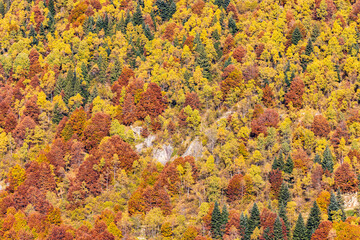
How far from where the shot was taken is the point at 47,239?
498ft

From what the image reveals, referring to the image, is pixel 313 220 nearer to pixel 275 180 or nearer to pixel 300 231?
pixel 300 231

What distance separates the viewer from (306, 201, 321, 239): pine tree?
484 feet

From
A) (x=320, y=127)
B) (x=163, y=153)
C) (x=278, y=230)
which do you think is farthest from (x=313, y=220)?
(x=163, y=153)

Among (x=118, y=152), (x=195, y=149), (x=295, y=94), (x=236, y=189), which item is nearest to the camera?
(x=236, y=189)

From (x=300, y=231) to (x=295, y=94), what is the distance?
49.1 meters

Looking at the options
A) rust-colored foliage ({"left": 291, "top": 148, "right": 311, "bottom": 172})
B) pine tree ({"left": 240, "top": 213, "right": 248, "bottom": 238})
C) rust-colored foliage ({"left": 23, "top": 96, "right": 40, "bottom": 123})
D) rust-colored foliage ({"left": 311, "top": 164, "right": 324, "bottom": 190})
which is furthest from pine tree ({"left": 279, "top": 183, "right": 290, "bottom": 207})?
rust-colored foliage ({"left": 23, "top": 96, "right": 40, "bottom": 123})

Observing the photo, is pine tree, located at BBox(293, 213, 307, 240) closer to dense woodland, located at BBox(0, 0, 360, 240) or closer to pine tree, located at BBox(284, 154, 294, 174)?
dense woodland, located at BBox(0, 0, 360, 240)

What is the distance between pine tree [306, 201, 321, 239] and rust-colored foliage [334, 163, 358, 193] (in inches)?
488

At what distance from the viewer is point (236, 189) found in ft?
527

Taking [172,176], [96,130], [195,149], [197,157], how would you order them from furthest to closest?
[96,130] < [195,149] < [197,157] < [172,176]

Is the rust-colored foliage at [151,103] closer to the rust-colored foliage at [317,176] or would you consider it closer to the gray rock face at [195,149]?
the gray rock face at [195,149]

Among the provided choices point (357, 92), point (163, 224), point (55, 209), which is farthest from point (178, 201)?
point (357, 92)

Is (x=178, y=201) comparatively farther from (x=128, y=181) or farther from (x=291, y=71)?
(x=291, y=71)

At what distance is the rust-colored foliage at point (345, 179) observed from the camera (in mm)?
157875
